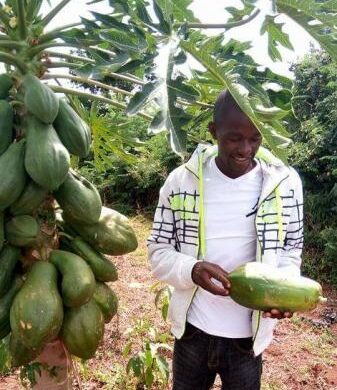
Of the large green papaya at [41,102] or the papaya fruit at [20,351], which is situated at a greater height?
the large green papaya at [41,102]

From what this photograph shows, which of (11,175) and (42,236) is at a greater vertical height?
(11,175)

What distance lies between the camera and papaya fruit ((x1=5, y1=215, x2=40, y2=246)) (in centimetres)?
137

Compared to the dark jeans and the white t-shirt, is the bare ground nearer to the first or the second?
the dark jeans

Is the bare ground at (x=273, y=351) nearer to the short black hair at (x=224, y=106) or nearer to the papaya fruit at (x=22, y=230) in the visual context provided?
the papaya fruit at (x=22, y=230)

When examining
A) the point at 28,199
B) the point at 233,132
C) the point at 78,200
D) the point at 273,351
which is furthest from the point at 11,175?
the point at 273,351

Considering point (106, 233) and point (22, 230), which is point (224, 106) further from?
point (22, 230)

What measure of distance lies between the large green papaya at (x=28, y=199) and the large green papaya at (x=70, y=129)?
0.50ft

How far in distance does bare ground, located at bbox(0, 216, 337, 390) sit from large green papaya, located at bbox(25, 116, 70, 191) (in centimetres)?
144

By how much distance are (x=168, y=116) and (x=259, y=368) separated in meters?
1.18

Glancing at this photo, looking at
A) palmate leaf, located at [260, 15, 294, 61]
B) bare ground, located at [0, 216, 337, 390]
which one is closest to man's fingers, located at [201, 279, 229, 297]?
palmate leaf, located at [260, 15, 294, 61]

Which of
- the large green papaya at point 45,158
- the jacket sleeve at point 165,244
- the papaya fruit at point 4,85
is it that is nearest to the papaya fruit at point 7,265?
the large green papaya at point 45,158

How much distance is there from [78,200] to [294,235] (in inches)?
33.4

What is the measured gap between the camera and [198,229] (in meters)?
1.84

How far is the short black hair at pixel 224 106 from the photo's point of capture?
5.32 feet
